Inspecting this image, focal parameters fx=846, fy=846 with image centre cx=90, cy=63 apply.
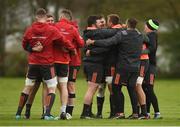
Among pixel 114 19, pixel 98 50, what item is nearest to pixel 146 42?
pixel 114 19

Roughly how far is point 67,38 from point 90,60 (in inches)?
26.6

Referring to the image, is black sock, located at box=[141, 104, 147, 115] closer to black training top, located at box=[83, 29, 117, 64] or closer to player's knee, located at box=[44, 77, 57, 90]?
black training top, located at box=[83, 29, 117, 64]

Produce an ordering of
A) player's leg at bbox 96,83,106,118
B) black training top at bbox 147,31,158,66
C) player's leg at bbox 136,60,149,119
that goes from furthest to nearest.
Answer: player's leg at bbox 96,83,106,118
black training top at bbox 147,31,158,66
player's leg at bbox 136,60,149,119

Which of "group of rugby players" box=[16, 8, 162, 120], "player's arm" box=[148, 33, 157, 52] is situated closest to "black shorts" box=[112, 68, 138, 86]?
"group of rugby players" box=[16, 8, 162, 120]

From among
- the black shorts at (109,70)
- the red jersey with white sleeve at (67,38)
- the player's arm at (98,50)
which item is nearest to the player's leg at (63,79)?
the red jersey with white sleeve at (67,38)

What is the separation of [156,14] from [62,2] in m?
7.40

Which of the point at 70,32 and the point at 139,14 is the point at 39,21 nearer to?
the point at 70,32

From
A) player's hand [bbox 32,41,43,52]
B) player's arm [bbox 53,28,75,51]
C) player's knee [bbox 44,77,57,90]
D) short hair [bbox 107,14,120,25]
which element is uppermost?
short hair [bbox 107,14,120,25]

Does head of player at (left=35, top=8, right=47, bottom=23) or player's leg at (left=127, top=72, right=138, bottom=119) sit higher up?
head of player at (left=35, top=8, right=47, bottom=23)

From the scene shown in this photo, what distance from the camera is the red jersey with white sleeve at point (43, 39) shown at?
55.6 ft

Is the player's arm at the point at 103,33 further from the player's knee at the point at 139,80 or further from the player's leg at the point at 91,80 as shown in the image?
the player's knee at the point at 139,80

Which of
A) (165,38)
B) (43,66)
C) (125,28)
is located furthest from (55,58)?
(165,38)

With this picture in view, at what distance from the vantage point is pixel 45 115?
17.0 m

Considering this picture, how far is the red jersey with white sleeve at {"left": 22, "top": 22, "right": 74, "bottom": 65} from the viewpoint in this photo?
16.9 metres
